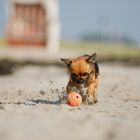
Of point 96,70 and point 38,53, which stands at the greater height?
point 96,70

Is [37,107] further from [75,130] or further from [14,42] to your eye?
[14,42]

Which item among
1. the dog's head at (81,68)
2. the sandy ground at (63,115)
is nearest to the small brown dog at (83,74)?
the dog's head at (81,68)

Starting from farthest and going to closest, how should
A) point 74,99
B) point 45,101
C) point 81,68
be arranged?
1. point 45,101
2. point 74,99
3. point 81,68

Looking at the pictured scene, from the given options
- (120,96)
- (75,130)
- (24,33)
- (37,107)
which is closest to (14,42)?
(24,33)

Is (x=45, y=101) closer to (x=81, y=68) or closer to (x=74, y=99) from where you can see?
(x=74, y=99)

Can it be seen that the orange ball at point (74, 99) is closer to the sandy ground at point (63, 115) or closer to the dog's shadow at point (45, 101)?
the sandy ground at point (63, 115)

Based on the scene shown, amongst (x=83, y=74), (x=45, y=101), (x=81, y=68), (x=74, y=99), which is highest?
(x=81, y=68)

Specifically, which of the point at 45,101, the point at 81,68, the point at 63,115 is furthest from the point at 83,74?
the point at 45,101
